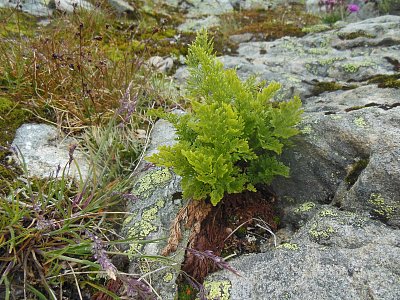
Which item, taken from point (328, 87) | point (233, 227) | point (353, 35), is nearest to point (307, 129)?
point (233, 227)

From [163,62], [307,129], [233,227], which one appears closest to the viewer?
[233,227]

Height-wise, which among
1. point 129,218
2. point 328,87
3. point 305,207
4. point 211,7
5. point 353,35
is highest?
point 211,7

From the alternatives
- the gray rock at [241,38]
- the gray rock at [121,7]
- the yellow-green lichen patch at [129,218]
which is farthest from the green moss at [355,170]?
the gray rock at [121,7]

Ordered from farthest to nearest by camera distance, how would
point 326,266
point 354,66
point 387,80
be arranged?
point 354,66
point 387,80
point 326,266

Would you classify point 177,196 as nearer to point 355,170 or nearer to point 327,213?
point 327,213

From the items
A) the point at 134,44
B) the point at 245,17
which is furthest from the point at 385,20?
the point at 134,44

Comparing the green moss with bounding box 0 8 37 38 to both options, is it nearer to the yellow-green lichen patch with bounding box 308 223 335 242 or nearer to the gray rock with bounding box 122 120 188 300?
the gray rock with bounding box 122 120 188 300

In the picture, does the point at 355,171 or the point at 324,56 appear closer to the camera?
the point at 355,171

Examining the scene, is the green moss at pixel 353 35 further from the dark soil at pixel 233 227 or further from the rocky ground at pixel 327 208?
the dark soil at pixel 233 227
